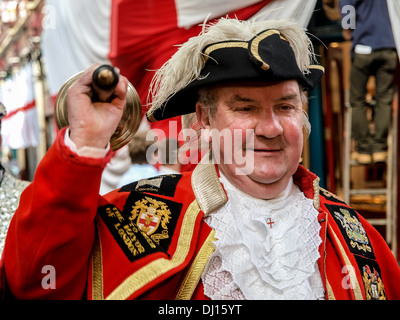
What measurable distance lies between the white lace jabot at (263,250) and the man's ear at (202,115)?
0.18 m

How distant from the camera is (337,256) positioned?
1.52 meters

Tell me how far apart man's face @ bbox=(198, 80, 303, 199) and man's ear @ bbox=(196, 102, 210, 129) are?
77mm

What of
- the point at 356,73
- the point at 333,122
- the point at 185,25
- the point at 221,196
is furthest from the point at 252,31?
the point at 333,122

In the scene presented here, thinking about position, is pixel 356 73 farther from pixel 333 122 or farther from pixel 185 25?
pixel 185 25

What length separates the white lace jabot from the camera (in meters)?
1.37

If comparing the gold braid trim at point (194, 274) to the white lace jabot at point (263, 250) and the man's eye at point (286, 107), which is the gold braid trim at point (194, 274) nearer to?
the white lace jabot at point (263, 250)

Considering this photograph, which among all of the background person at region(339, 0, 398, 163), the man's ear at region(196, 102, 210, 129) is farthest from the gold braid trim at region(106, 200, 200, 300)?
the background person at region(339, 0, 398, 163)

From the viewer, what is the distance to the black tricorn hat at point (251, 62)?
1365 mm

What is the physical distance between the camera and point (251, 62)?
1387mm

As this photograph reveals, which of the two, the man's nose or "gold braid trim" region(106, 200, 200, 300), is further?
the man's nose

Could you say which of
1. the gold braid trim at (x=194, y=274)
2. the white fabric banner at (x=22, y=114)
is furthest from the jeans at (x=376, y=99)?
the white fabric banner at (x=22, y=114)
